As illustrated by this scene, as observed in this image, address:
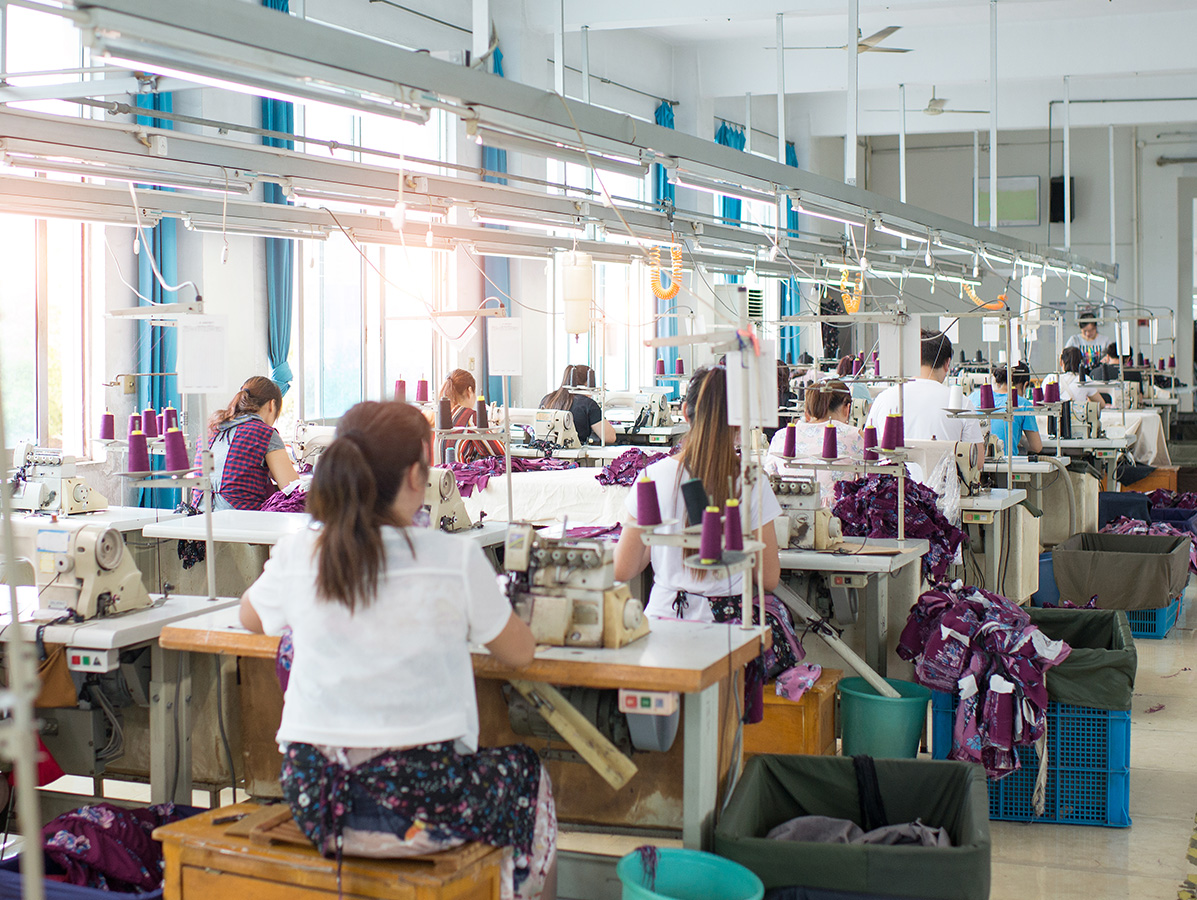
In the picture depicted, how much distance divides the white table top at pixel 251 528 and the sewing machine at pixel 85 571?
44.4 inches

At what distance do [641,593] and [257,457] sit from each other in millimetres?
1767

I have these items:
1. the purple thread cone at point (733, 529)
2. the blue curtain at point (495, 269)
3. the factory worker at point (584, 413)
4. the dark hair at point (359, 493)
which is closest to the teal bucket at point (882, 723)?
the purple thread cone at point (733, 529)

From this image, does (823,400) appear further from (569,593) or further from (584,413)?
(584,413)

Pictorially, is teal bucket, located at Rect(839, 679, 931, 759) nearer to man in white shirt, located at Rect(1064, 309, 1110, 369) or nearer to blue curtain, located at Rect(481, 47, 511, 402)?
blue curtain, located at Rect(481, 47, 511, 402)

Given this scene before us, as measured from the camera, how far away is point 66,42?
6.94 m

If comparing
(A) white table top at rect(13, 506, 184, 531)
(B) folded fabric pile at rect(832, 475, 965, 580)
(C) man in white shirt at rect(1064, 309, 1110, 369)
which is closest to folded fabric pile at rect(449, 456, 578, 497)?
(A) white table top at rect(13, 506, 184, 531)

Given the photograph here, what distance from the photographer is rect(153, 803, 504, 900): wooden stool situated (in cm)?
214

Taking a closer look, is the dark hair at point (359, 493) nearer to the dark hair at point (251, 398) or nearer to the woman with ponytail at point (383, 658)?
the woman with ponytail at point (383, 658)

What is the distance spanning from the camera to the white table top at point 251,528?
170 inches

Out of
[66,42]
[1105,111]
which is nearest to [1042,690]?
[66,42]

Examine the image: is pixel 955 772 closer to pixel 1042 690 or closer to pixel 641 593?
pixel 1042 690

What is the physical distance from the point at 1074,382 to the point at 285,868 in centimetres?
802

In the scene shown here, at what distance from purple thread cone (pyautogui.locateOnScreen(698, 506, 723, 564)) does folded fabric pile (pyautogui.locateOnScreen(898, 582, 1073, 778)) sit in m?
1.38

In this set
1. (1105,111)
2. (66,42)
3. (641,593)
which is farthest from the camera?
(1105,111)
